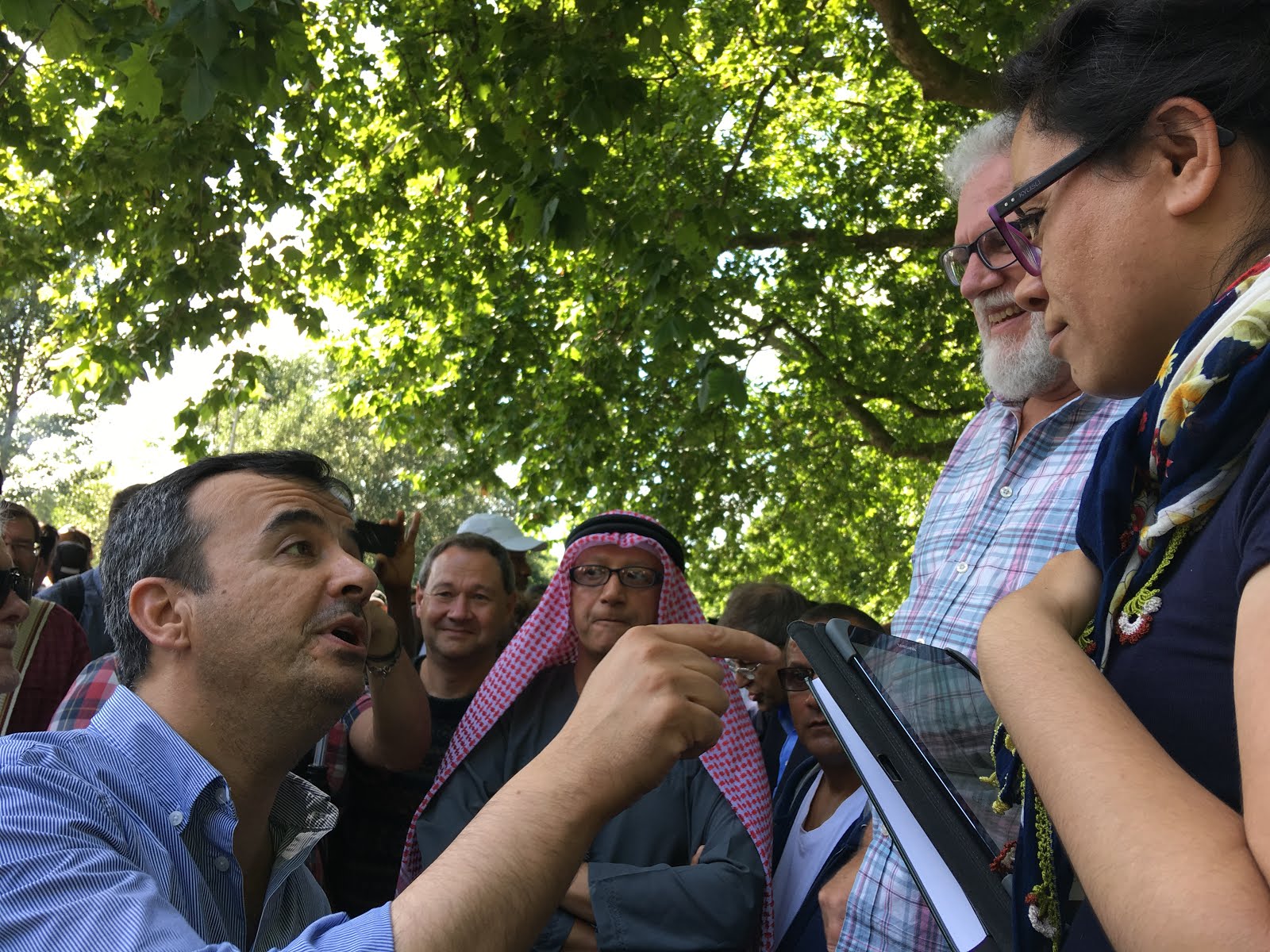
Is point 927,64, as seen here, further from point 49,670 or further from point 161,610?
point 161,610

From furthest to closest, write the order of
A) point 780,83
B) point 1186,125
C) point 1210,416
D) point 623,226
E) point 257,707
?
point 780,83 → point 623,226 → point 257,707 → point 1186,125 → point 1210,416

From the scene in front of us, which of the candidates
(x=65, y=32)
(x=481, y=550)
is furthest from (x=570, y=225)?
(x=65, y=32)

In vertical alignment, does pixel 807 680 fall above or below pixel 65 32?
below

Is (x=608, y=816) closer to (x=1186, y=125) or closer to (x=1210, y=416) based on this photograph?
(x=1210, y=416)

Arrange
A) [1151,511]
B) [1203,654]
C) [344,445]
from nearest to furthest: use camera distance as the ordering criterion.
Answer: [1203,654], [1151,511], [344,445]

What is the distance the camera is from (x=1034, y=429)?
2.43m

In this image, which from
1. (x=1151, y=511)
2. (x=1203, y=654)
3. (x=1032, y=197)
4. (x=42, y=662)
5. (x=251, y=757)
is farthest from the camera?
(x=42, y=662)

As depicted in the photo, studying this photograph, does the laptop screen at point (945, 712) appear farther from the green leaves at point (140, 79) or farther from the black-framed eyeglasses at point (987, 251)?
the green leaves at point (140, 79)

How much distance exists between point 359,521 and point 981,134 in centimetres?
219

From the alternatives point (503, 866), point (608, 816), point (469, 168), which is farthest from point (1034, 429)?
point (469, 168)

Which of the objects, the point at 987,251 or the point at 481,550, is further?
the point at 481,550

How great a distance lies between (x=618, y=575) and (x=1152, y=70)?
9.22ft

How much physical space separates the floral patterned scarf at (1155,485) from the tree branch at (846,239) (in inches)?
368

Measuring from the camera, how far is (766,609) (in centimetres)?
538
